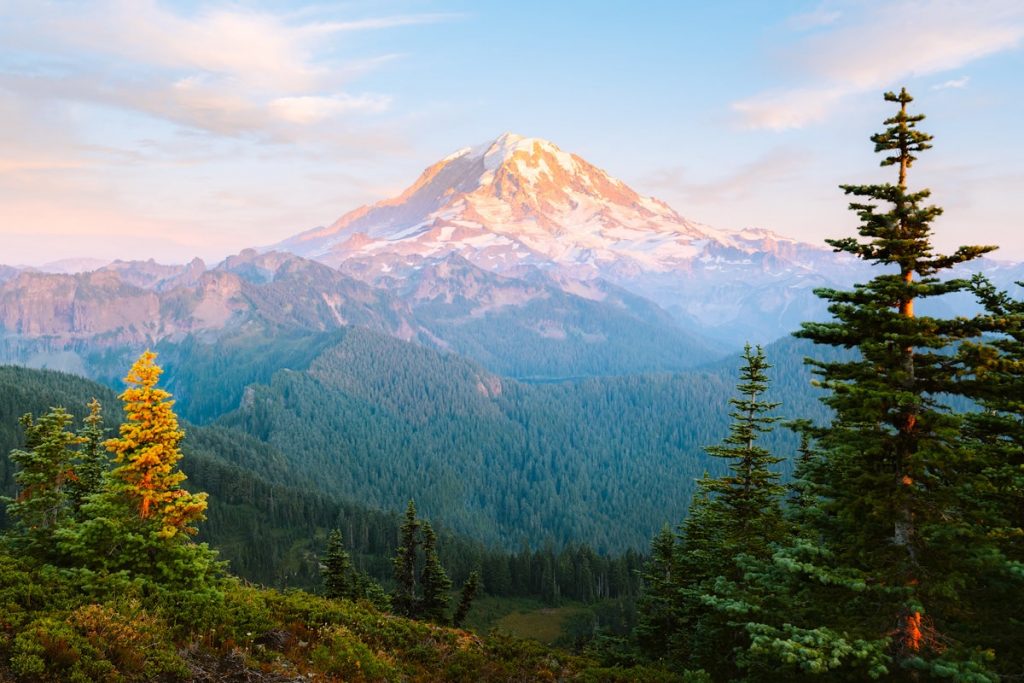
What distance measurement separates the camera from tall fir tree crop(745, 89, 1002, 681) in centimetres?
1362

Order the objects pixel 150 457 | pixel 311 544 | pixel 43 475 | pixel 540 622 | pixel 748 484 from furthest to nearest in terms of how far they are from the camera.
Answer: pixel 311 544 < pixel 540 622 < pixel 748 484 < pixel 43 475 < pixel 150 457

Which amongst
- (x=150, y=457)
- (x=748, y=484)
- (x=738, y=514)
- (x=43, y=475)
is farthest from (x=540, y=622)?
(x=150, y=457)

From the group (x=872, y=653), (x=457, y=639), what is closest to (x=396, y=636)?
(x=457, y=639)

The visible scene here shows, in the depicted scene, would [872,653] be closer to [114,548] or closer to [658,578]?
[114,548]

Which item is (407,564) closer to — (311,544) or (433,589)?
(433,589)

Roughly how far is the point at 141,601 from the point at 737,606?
18450 millimetres

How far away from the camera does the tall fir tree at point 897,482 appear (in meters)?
13.6

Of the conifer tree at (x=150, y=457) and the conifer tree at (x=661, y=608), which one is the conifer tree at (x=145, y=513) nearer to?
the conifer tree at (x=150, y=457)

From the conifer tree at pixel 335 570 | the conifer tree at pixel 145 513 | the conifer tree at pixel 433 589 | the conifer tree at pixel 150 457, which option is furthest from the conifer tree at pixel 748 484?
the conifer tree at pixel 335 570

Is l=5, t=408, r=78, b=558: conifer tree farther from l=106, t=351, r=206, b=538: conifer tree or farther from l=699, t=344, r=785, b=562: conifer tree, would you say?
l=699, t=344, r=785, b=562: conifer tree

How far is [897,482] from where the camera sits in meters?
14.3

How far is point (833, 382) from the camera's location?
563 inches

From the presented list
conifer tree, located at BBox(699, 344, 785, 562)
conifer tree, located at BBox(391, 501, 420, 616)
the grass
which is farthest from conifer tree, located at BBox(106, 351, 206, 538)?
the grass

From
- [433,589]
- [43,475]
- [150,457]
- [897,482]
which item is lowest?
[433,589]
